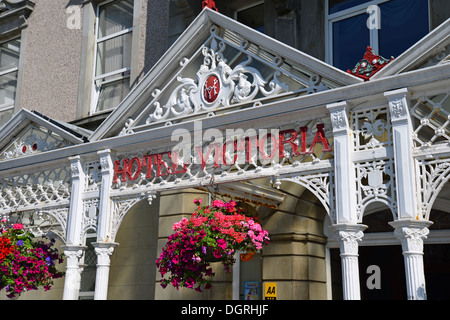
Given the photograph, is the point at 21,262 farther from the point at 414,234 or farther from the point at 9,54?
the point at 9,54

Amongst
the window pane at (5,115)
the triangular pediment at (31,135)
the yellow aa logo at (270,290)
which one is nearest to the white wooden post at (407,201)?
the yellow aa logo at (270,290)

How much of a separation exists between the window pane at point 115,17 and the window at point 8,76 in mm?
3126

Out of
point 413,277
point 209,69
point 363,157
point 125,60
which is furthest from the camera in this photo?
point 125,60

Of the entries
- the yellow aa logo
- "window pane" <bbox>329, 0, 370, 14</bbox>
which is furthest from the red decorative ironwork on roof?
the yellow aa logo

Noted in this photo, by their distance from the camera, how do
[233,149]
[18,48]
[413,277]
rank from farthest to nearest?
[18,48] < [233,149] < [413,277]

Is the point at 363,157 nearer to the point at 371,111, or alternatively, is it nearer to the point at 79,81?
the point at 371,111

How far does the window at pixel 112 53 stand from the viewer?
12.9m

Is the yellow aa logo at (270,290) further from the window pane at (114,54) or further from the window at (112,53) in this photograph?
the window pane at (114,54)

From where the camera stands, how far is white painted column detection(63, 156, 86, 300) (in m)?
8.50

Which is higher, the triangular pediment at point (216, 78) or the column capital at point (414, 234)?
the triangular pediment at point (216, 78)

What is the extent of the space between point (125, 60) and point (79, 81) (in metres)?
1.34

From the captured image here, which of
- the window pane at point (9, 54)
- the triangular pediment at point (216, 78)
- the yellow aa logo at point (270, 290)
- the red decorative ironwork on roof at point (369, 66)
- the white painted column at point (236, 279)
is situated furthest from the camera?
the window pane at point (9, 54)
